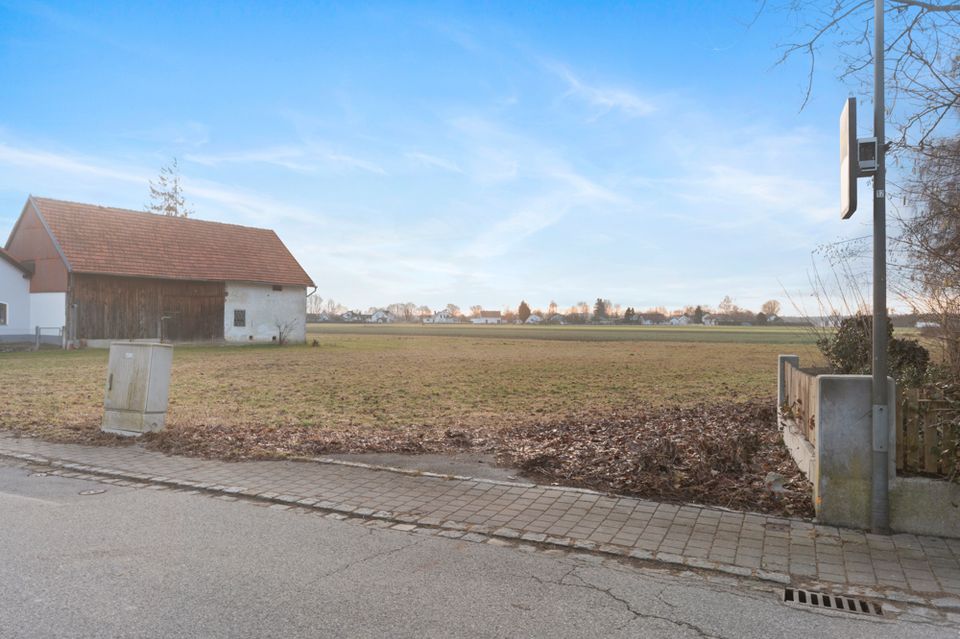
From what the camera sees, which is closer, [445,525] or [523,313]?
[445,525]

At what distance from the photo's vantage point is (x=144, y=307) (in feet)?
123

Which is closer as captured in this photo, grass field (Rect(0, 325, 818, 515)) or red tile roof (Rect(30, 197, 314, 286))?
grass field (Rect(0, 325, 818, 515))

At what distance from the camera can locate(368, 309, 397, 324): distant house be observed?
473ft

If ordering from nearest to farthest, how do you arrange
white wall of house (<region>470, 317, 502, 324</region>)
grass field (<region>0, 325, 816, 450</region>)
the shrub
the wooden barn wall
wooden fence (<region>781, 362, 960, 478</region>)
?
wooden fence (<region>781, 362, 960, 478</region>)
the shrub
grass field (<region>0, 325, 816, 450</region>)
the wooden barn wall
white wall of house (<region>470, 317, 502, 324</region>)

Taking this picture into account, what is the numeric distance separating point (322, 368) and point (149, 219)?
24.5 meters

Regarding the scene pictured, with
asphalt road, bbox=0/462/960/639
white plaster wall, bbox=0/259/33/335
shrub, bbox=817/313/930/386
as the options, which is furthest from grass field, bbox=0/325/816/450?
white plaster wall, bbox=0/259/33/335

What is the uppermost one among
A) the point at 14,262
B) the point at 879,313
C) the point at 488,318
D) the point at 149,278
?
the point at 14,262

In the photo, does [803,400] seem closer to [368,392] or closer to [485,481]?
[485,481]

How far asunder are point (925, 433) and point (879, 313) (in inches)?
44.7

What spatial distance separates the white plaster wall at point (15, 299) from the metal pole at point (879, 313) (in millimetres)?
41194

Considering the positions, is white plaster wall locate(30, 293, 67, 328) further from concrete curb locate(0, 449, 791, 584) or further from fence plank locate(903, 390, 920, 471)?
fence plank locate(903, 390, 920, 471)

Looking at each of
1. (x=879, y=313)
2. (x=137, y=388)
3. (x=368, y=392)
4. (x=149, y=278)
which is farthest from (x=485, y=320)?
(x=879, y=313)

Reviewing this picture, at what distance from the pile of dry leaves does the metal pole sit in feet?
2.07

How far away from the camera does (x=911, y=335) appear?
8.62 meters
